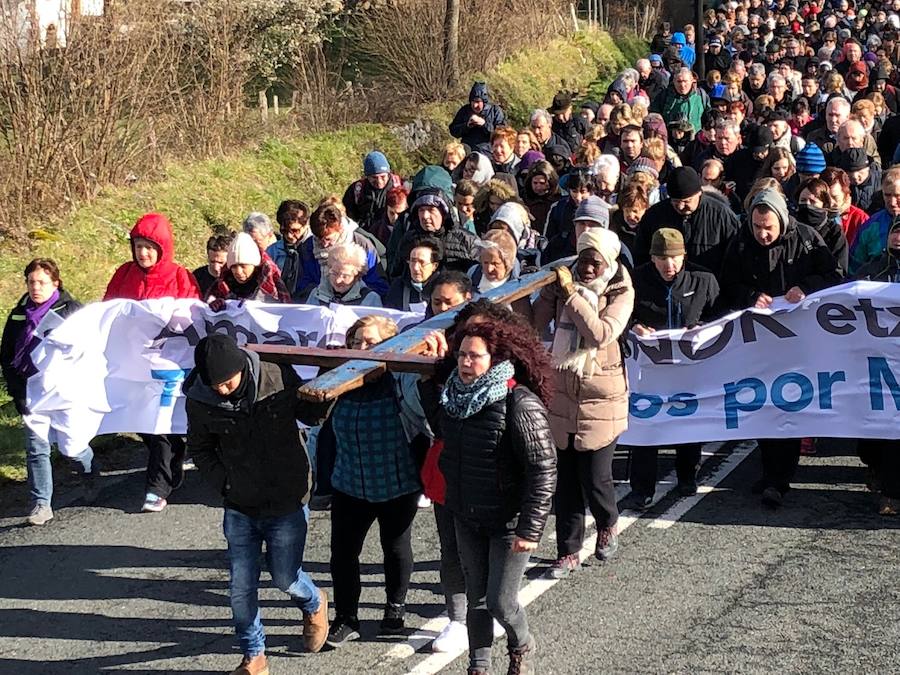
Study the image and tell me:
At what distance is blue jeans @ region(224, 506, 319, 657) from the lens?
6.02 m

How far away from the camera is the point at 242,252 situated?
8250 mm

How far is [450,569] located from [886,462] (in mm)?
3001

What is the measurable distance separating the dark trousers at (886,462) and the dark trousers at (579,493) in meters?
1.78

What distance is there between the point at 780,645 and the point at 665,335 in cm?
249

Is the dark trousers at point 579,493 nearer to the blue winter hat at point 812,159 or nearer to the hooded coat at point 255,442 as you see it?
the hooded coat at point 255,442

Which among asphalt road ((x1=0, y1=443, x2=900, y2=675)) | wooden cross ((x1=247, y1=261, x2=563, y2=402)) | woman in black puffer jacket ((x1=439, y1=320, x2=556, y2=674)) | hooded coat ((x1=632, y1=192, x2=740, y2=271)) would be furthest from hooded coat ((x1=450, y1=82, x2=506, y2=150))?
woman in black puffer jacket ((x1=439, y1=320, x2=556, y2=674))

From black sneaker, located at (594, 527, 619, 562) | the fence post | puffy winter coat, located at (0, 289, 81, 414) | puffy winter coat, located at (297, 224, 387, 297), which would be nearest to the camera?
black sneaker, located at (594, 527, 619, 562)

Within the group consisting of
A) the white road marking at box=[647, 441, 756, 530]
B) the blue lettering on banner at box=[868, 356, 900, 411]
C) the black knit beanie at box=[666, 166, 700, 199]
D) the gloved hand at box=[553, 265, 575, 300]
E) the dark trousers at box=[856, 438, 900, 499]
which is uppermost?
the black knit beanie at box=[666, 166, 700, 199]

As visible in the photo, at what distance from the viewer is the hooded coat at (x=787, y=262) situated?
8.13 m

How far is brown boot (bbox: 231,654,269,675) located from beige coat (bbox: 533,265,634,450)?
6.63 feet

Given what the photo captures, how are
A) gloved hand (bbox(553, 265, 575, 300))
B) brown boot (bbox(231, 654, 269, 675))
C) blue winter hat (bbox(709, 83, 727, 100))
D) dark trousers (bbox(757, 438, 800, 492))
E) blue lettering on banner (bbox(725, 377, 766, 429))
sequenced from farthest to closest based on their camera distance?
blue winter hat (bbox(709, 83, 727, 100)) → blue lettering on banner (bbox(725, 377, 766, 429)) → dark trousers (bbox(757, 438, 800, 492)) → gloved hand (bbox(553, 265, 575, 300)) → brown boot (bbox(231, 654, 269, 675))

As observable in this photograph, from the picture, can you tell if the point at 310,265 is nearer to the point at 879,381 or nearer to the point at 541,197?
the point at 541,197

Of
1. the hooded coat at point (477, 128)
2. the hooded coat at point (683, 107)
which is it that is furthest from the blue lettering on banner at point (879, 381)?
the hooded coat at point (477, 128)

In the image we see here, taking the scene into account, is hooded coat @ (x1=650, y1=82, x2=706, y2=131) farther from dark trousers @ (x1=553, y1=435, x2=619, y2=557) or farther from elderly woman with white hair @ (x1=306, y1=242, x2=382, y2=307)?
dark trousers @ (x1=553, y1=435, x2=619, y2=557)
